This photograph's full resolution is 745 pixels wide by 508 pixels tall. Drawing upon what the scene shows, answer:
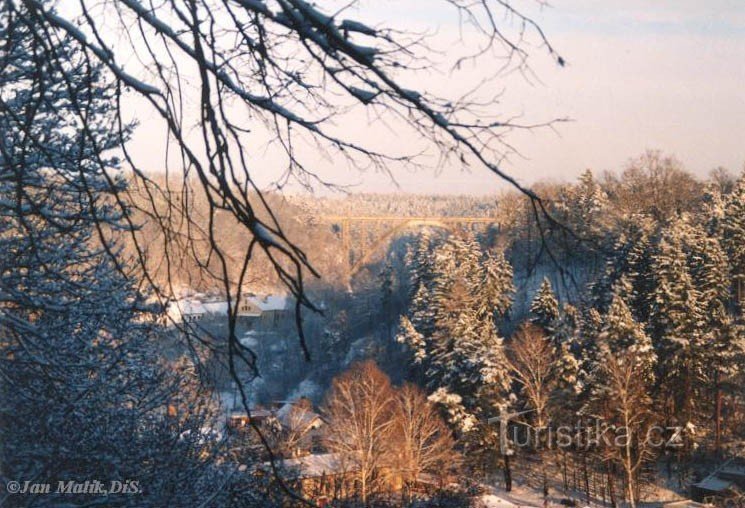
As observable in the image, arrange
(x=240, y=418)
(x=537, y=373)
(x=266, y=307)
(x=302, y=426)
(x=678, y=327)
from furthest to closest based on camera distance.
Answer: (x=537, y=373) < (x=678, y=327) < (x=302, y=426) < (x=266, y=307) < (x=240, y=418)

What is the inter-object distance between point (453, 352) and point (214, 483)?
39.2 ft

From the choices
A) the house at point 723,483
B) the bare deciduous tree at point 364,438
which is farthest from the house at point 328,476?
the house at point 723,483

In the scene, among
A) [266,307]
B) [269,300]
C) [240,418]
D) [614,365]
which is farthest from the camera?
[614,365]

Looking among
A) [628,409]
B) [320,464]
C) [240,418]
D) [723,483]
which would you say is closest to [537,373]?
[628,409]

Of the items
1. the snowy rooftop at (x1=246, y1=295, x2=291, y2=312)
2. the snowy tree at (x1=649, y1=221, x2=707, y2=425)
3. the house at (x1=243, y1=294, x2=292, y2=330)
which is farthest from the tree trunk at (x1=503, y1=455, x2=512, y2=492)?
the snowy rooftop at (x1=246, y1=295, x2=291, y2=312)

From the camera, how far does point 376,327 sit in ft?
92.7

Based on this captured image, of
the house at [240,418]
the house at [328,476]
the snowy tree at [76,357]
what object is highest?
the snowy tree at [76,357]

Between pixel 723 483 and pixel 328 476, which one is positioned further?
pixel 723 483

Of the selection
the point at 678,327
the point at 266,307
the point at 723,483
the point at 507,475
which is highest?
the point at 266,307

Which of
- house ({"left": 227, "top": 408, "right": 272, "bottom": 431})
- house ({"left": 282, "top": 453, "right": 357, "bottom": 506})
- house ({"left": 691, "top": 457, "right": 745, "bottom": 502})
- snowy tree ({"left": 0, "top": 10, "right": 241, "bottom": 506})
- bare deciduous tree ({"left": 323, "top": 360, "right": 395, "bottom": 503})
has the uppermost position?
snowy tree ({"left": 0, "top": 10, "right": 241, "bottom": 506})

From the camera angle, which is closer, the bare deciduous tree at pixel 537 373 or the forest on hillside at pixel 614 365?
the forest on hillside at pixel 614 365

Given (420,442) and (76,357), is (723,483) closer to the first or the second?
(420,442)

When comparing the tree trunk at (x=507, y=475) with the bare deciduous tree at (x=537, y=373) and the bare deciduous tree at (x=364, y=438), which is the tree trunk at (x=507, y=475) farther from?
the bare deciduous tree at (x=364, y=438)

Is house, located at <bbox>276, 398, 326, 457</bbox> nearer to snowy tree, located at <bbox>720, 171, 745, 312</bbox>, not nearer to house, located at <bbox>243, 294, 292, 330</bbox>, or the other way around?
house, located at <bbox>243, 294, 292, 330</bbox>
